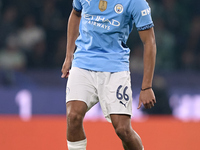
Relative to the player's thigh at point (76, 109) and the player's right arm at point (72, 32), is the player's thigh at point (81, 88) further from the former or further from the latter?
the player's right arm at point (72, 32)

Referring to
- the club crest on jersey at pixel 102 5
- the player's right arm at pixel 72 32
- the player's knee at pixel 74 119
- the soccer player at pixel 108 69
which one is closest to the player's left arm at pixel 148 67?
the soccer player at pixel 108 69

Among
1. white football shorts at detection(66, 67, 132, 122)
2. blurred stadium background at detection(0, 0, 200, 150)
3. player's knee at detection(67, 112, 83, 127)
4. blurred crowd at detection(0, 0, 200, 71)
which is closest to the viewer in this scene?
player's knee at detection(67, 112, 83, 127)

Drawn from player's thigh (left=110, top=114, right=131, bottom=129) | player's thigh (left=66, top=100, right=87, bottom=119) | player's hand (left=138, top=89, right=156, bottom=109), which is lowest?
player's thigh (left=110, top=114, right=131, bottom=129)

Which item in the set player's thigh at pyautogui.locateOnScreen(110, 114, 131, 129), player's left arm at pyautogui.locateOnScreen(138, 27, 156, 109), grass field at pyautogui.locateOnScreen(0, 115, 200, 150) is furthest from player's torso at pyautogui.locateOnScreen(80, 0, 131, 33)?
grass field at pyautogui.locateOnScreen(0, 115, 200, 150)

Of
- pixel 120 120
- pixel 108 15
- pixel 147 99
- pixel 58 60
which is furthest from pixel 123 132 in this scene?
pixel 58 60

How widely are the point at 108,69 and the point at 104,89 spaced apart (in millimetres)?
158

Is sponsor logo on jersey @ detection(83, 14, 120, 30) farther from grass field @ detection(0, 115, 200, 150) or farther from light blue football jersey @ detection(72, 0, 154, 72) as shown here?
grass field @ detection(0, 115, 200, 150)

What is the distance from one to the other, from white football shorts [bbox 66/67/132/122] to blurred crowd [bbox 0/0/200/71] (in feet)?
14.0

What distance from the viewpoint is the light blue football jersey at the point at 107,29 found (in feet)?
12.2

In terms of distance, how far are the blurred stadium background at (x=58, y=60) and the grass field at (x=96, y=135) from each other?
170 mm

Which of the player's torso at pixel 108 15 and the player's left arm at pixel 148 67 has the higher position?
the player's torso at pixel 108 15

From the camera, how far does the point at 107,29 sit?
3.76 m

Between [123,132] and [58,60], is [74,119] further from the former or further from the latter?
[58,60]

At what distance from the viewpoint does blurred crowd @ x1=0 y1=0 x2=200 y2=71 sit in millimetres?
8203
